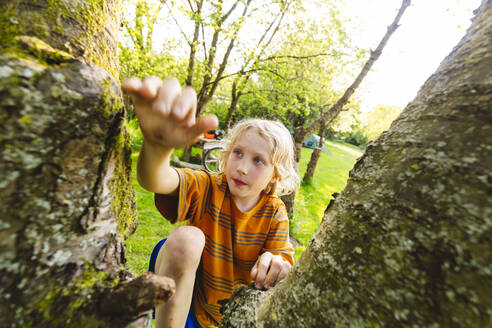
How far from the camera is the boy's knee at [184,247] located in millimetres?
1444

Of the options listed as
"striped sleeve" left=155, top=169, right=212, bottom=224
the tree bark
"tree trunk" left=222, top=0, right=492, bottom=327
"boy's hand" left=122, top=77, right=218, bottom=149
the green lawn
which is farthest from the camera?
the tree bark

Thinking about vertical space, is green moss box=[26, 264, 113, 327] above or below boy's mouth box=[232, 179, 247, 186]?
above

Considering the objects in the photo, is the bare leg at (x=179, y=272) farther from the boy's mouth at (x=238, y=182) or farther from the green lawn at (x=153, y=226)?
the green lawn at (x=153, y=226)

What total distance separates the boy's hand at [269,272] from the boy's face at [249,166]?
820mm

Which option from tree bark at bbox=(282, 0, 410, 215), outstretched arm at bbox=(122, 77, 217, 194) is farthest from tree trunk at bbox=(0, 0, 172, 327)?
tree bark at bbox=(282, 0, 410, 215)

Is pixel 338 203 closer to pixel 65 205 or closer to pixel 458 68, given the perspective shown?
pixel 458 68

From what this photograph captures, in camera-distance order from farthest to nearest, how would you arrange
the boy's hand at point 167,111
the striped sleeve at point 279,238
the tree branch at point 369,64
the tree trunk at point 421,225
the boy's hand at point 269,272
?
the tree branch at point 369,64 → the striped sleeve at point 279,238 → the boy's hand at point 269,272 → the boy's hand at point 167,111 → the tree trunk at point 421,225

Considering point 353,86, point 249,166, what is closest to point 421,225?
point 249,166

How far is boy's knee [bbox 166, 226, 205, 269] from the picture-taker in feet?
4.74

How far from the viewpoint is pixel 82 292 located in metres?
0.68

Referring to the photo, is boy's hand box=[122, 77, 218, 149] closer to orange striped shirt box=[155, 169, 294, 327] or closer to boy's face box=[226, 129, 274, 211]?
orange striped shirt box=[155, 169, 294, 327]

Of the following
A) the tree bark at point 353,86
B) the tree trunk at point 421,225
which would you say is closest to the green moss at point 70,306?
the tree trunk at point 421,225

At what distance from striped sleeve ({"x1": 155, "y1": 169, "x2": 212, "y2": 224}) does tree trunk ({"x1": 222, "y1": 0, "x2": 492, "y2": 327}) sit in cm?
103

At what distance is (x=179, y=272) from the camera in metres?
1.44
